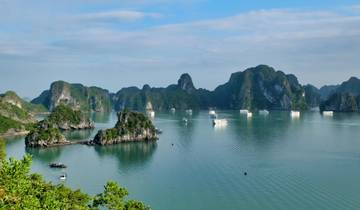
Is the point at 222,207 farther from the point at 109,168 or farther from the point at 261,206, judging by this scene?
the point at 109,168

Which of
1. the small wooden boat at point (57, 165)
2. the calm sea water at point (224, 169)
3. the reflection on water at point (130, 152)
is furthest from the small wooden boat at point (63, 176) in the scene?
the reflection on water at point (130, 152)

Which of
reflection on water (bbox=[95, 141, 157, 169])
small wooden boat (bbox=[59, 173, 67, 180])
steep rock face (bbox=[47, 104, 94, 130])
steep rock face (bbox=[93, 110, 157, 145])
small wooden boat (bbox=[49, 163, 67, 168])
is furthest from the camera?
steep rock face (bbox=[47, 104, 94, 130])

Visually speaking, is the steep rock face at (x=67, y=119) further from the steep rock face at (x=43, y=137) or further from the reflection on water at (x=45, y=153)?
the reflection on water at (x=45, y=153)

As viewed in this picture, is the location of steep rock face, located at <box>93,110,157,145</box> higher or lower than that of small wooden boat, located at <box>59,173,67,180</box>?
higher

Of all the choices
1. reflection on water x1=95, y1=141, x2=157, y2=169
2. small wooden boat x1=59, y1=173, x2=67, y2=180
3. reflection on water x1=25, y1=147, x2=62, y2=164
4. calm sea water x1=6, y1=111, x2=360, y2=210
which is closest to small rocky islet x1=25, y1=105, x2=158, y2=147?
→ reflection on water x1=95, y1=141, x2=157, y2=169

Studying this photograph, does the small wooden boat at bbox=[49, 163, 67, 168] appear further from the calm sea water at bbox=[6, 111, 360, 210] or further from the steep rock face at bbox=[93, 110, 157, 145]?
the steep rock face at bbox=[93, 110, 157, 145]

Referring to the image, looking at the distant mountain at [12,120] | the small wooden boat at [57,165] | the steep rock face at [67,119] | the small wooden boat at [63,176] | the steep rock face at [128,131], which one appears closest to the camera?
the small wooden boat at [63,176]
